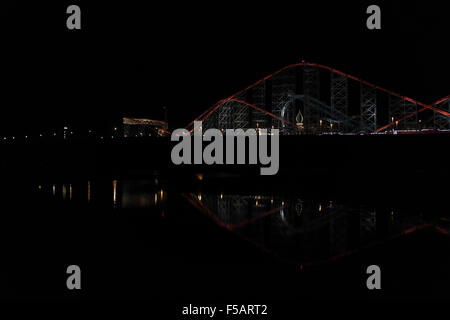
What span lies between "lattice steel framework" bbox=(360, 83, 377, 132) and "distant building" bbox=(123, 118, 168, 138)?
24.7 m

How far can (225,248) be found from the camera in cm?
815

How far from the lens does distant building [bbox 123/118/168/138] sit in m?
50.2

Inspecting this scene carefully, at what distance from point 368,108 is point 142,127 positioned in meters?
34.6

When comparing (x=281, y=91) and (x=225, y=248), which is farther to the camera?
(x=281, y=91)

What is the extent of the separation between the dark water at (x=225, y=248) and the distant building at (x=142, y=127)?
119 ft

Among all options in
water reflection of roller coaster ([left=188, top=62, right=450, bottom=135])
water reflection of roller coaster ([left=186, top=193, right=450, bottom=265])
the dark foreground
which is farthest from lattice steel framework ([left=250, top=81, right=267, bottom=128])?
water reflection of roller coaster ([left=186, top=193, right=450, bottom=265])

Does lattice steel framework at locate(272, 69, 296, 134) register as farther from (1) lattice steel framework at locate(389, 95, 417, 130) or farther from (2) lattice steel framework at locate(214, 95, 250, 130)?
(1) lattice steel framework at locate(389, 95, 417, 130)

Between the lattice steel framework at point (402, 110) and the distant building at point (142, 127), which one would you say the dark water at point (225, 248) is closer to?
the lattice steel framework at point (402, 110)

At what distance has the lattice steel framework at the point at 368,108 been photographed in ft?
104

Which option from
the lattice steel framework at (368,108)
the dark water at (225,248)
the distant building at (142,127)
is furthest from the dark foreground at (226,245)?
the distant building at (142,127)

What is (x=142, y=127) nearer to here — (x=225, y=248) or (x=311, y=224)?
(x=311, y=224)

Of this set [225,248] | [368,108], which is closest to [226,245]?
[225,248]

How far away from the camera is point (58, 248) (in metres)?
8.73

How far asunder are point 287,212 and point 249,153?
53.6ft
